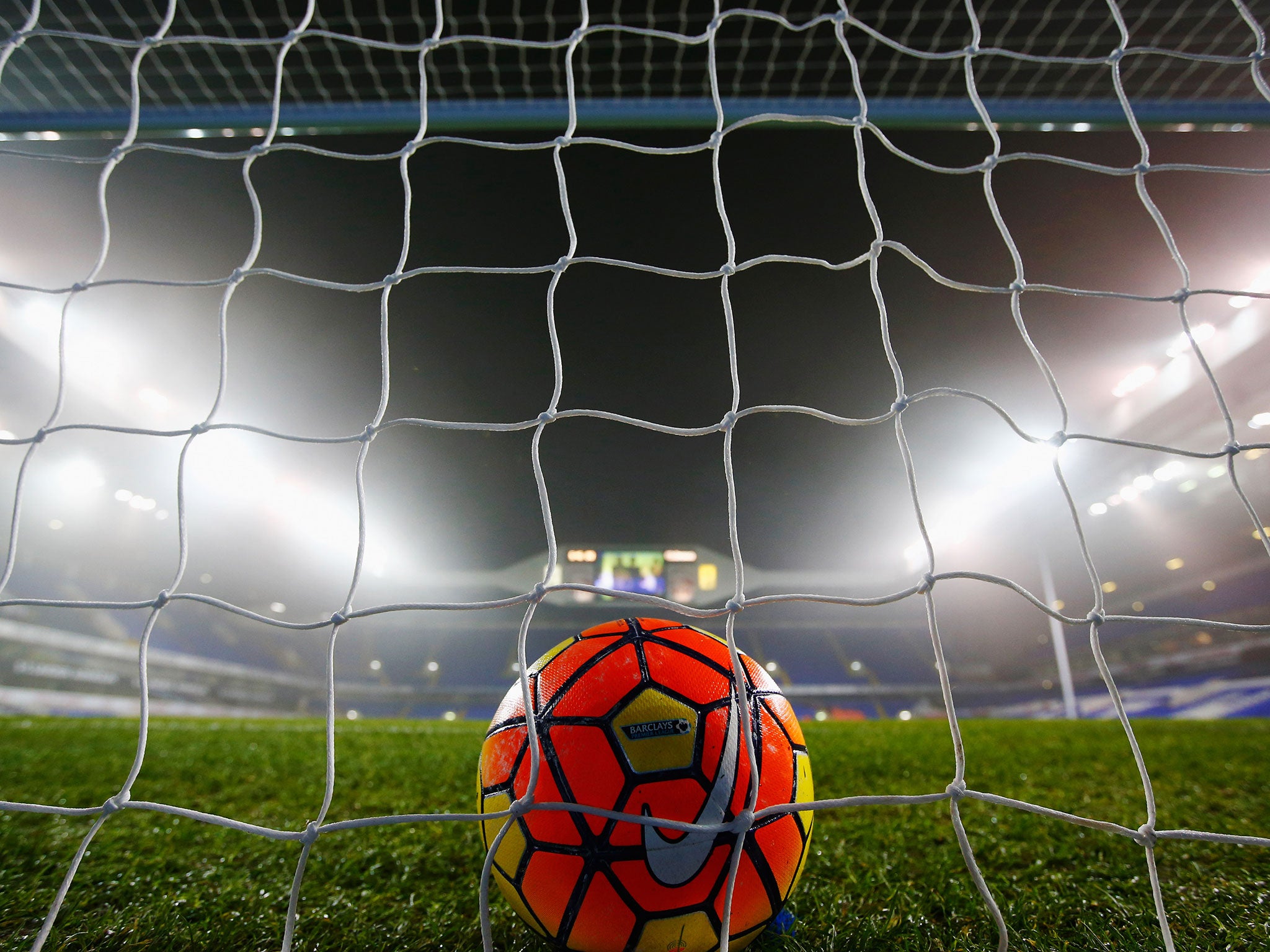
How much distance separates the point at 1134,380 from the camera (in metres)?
13.2

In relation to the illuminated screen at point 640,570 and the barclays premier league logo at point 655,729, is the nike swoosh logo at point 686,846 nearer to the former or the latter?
the barclays premier league logo at point 655,729

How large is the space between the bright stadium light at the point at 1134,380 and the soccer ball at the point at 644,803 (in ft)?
52.0

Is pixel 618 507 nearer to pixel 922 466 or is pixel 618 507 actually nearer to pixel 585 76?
pixel 922 466

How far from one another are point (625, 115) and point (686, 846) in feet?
7.72

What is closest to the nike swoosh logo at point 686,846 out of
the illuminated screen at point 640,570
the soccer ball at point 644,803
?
the soccer ball at point 644,803

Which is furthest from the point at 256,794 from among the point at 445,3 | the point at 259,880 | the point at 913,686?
the point at 913,686

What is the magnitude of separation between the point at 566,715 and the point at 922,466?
1763 cm

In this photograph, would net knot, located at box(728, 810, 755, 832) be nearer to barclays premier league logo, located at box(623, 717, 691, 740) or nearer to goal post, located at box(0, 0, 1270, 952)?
goal post, located at box(0, 0, 1270, 952)

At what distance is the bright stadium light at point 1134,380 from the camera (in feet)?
42.2

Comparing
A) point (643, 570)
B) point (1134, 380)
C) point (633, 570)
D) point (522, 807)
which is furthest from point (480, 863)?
point (643, 570)

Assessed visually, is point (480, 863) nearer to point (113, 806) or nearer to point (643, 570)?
point (113, 806)

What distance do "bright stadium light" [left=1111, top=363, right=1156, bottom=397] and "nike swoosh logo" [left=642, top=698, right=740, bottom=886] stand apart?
627 inches

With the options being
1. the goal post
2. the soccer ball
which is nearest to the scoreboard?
the goal post

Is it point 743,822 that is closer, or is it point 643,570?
point 743,822
